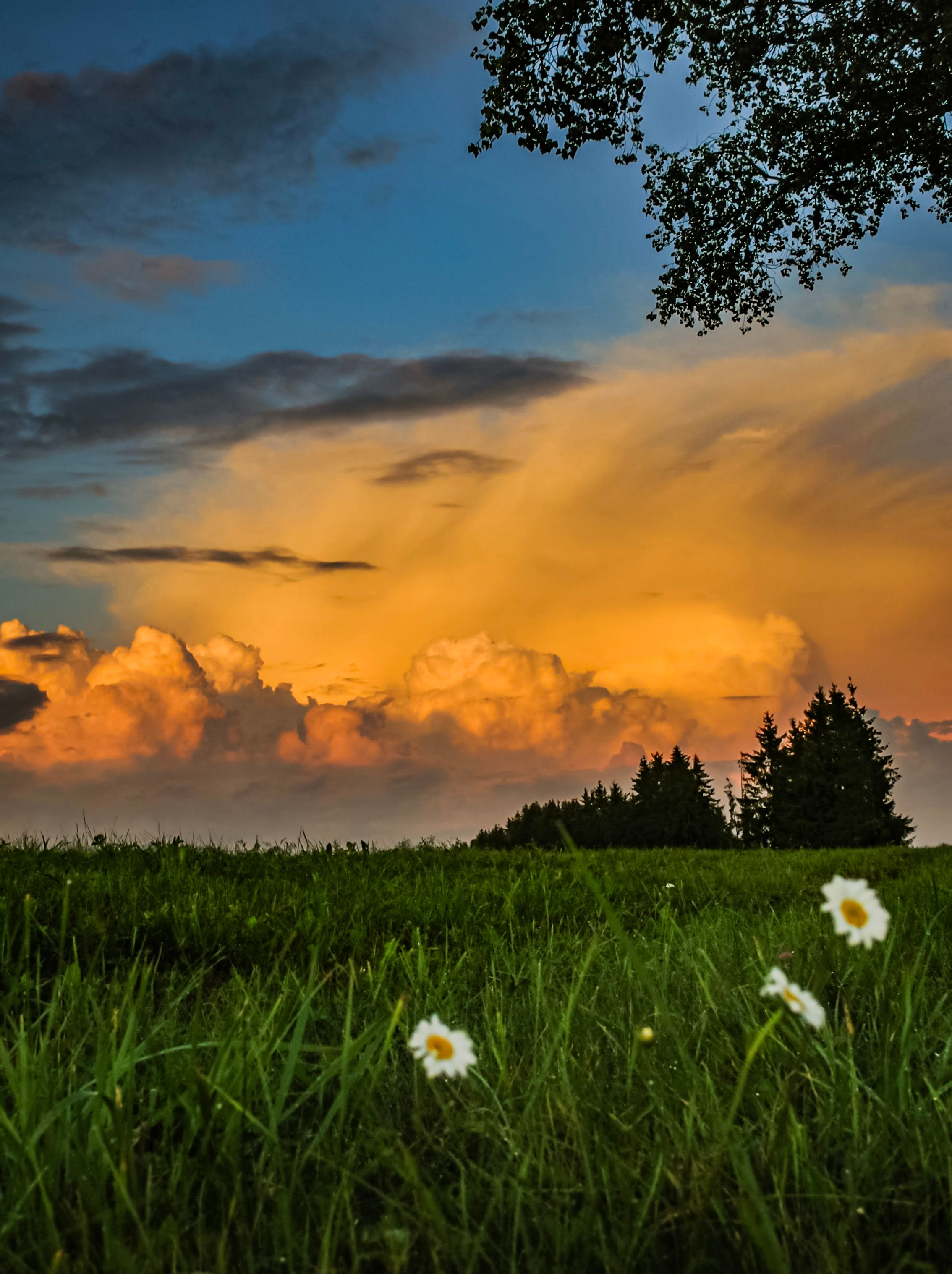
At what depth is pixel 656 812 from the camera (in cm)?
4847

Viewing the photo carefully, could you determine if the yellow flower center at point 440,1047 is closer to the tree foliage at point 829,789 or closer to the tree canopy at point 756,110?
the tree canopy at point 756,110

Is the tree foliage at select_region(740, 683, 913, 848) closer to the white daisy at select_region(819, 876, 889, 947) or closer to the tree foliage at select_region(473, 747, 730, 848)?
the tree foliage at select_region(473, 747, 730, 848)

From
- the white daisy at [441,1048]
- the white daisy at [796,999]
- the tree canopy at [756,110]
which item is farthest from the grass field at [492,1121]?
the tree canopy at [756,110]

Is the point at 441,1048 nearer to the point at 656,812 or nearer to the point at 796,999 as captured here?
the point at 796,999

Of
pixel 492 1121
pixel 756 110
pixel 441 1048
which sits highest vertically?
pixel 756 110

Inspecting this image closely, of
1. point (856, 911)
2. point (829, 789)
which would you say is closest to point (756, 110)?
point (856, 911)

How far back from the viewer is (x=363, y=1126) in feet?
7.82

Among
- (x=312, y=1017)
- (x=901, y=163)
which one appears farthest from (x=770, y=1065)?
(x=901, y=163)

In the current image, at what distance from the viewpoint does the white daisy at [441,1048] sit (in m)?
1.87

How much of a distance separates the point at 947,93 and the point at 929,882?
11.9m

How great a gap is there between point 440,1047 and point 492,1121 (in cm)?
46

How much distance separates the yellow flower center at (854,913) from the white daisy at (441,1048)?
80 centimetres

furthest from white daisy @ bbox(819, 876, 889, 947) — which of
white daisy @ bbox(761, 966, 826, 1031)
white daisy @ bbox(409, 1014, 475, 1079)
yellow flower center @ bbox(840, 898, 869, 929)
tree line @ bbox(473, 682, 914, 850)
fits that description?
tree line @ bbox(473, 682, 914, 850)

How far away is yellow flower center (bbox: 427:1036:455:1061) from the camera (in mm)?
1998
